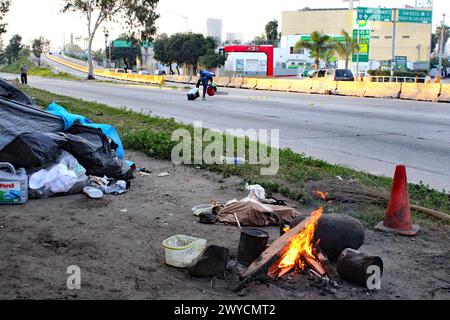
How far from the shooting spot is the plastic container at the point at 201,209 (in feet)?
19.2

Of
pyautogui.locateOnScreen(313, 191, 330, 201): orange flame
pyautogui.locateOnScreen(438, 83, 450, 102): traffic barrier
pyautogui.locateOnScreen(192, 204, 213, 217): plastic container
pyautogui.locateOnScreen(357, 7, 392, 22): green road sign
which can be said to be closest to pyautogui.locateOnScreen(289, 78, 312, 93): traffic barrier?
pyautogui.locateOnScreen(438, 83, 450, 102): traffic barrier

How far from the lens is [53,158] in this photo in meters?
6.70

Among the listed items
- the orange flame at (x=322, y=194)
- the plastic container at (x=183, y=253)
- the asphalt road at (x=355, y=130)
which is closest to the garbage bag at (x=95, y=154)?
the orange flame at (x=322, y=194)

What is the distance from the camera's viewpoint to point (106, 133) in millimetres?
8359

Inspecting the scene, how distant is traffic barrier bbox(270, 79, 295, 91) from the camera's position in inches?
1467

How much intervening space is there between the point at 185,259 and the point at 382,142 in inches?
332

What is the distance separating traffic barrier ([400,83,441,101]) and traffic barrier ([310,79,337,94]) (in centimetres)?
555

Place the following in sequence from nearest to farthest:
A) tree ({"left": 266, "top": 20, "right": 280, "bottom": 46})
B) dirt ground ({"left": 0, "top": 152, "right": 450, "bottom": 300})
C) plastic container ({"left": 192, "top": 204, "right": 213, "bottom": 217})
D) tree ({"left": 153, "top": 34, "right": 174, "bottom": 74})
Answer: dirt ground ({"left": 0, "top": 152, "right": 450, "bottom": 300}) < plastic container ({"left": 192, "top": 204, "right": 213, "bottom": 217}) < tree ({"left": 153, "top": 34, "right": 174, "bottom": 74}) < tree ({"left": 266, "top": 20, "right": 280, "bottom": 46})

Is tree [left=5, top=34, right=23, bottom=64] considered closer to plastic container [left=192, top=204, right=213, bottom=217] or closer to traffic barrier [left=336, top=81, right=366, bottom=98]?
traffic barrier [left=336, top=81, right=366, bottom=98]

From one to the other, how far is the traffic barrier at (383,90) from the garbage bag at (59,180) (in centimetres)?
2425
